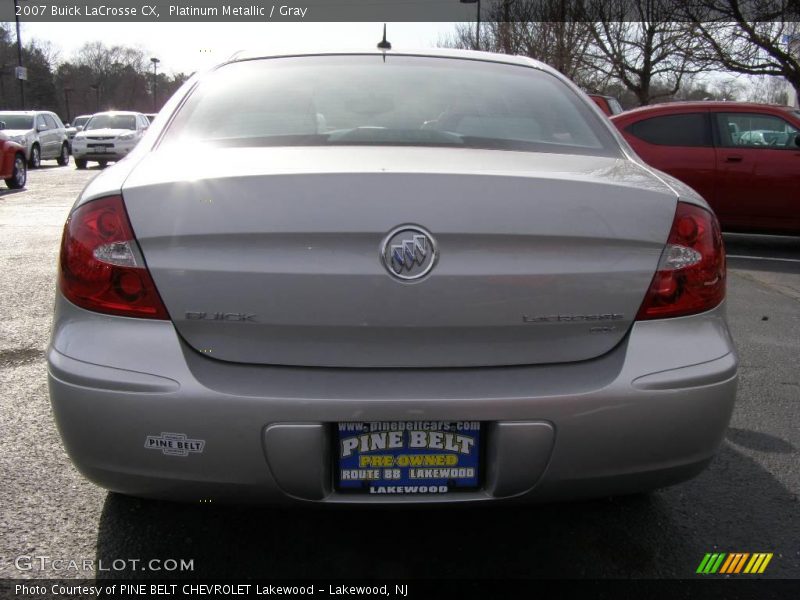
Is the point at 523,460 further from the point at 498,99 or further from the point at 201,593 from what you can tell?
the point at 498,99

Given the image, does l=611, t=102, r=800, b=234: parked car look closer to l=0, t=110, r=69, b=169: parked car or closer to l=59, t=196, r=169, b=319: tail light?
l=59, t=196, r=169, b=319: tail light

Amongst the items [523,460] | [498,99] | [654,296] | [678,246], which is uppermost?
[498,99]

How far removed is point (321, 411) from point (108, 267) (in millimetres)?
642

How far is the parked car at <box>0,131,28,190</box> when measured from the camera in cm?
1422

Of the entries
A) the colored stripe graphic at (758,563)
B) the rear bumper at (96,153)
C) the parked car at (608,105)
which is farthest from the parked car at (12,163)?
the colored stripe graphic at (758,563)

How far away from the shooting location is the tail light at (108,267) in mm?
1869

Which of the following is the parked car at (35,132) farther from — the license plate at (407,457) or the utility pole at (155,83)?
the utility pole at (155,83)

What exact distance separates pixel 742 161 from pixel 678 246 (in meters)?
7.13

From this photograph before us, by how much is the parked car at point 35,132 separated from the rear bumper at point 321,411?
2074cm

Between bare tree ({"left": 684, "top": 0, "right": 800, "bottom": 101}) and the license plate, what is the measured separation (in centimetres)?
1730

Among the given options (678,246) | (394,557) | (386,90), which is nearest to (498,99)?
(386,90)

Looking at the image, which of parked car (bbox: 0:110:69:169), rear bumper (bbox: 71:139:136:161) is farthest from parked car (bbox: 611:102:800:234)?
rear bumper (bbox: 71:139:136:161)

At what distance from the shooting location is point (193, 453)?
1836mm

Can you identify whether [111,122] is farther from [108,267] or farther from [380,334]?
[380,334]
